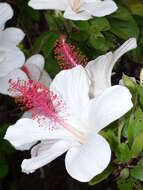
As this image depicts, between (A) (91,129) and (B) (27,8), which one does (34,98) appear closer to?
(A) (91,129)

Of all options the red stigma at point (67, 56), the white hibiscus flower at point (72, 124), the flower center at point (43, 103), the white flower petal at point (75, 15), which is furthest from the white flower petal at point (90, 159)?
the white flower petal at point (75, 15)

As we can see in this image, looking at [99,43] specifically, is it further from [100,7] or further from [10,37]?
[10,37]

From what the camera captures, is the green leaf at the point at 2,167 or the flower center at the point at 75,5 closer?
the flower center at the point at 75,5

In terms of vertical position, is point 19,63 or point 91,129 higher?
point 91,129

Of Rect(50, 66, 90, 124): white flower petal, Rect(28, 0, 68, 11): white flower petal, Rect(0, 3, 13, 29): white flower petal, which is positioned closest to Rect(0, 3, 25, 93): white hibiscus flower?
Rect(0, 3, 13, 29): white flower petal

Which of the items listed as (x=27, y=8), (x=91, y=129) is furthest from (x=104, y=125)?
(x=27, y=8)

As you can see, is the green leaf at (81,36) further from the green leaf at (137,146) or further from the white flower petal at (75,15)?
the green leaf at (137,146)

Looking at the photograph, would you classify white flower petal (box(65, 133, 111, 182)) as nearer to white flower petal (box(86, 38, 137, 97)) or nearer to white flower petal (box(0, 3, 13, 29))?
white flower petal (box(86, 38, 137, 97))
